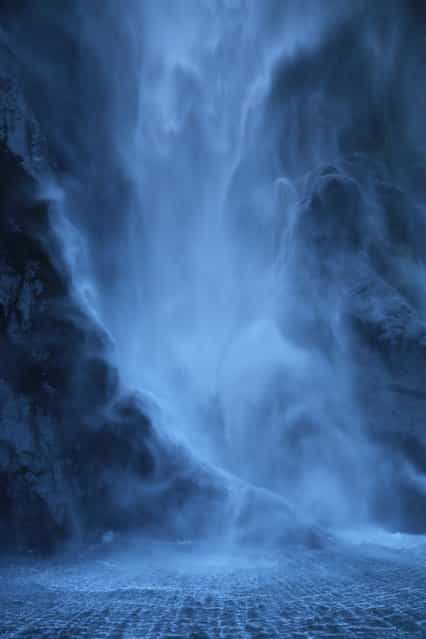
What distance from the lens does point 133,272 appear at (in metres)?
11.1

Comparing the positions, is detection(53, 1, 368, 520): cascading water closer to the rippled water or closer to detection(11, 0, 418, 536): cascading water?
detection(11, 0, 418, 536): cascading water

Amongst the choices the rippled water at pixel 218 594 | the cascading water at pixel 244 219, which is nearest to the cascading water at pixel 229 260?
the cascading water at pixel 244 219

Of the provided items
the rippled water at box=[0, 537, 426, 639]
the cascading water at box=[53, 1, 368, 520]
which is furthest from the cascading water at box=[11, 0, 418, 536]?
the rippled water at box=[0, 537, 426, 639]

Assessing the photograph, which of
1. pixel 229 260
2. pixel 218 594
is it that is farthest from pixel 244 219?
pixel 218 594

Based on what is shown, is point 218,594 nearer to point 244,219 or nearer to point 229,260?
point 229,260

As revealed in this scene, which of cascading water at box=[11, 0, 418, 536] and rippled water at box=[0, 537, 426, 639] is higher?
cascading water at box=[11, 0, 418, 536]

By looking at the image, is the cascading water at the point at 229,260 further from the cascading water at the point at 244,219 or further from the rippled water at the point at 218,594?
the rippled water at the point at 218,594

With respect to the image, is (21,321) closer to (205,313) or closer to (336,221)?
(205,313)

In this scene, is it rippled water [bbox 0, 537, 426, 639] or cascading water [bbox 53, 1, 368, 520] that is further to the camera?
cascading water [bbox 53, 1, 368, 520]

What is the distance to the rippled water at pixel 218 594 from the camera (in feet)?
10.3

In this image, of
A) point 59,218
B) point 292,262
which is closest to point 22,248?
point 59,218

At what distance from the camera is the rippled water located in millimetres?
3150

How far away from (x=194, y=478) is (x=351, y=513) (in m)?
3.39

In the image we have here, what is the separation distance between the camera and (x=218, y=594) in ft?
13.5
